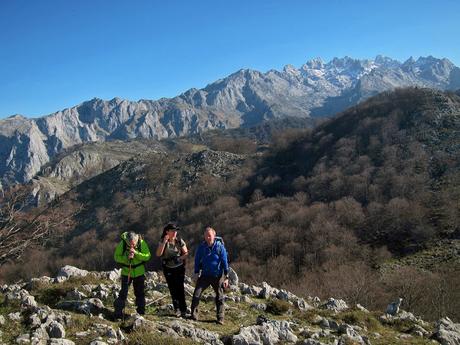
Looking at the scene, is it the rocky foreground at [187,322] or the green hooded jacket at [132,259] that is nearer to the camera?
the rocky foreground at [187,322]

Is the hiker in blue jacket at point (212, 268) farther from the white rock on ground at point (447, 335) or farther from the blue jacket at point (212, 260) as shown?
the white rock on ground at point (447, 335)

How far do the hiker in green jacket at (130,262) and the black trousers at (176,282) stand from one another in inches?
32.0

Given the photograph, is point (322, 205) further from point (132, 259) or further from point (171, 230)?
point (132, 259)

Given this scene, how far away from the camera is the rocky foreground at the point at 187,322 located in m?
9.10

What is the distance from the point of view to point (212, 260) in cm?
1154

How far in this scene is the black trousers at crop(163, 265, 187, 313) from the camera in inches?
456

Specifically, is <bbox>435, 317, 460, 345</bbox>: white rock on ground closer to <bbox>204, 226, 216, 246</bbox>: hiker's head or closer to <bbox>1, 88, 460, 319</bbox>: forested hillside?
<bbox>204, 226, 216, 246</bbox>: hiker's head

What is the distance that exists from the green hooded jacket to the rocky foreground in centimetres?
110

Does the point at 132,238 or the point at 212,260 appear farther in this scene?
the point at 212,260

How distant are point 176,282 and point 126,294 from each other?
1.47 m

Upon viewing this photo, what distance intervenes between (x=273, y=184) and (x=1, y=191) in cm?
9728

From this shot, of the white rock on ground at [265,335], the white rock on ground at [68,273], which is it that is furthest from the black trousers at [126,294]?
the white rock on ground at [68,273]

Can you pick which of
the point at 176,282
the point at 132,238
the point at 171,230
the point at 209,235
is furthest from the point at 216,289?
the point at 132,238

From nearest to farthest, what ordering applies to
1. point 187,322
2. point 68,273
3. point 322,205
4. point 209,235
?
point 187,322 → point 209,235 → point 68,273 → point 322,205
